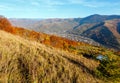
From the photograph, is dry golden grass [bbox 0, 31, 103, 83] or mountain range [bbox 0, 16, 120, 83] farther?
mountain range [bbox 0, 16, 120, 83]

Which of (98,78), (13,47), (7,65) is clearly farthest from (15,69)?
(98,78)

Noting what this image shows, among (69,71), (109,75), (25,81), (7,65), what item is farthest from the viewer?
(109,75)

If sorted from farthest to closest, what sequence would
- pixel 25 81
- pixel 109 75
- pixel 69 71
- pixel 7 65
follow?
pixel 109 75, pixel 69 71, pixel 7 65, pixel 25 81

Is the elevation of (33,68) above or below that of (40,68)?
above

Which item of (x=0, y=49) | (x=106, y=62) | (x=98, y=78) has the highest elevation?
(x=0, y=49)

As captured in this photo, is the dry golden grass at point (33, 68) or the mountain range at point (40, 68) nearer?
the dry golden grass at point (33, 68)

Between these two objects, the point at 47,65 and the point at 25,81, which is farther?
the point at 47,65

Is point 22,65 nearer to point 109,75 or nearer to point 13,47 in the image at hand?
point 13,47

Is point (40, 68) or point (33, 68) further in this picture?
point (40, 68)

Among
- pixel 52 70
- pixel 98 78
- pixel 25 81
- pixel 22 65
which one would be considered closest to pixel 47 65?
pixel 52 70

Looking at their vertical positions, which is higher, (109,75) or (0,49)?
(0,49)
